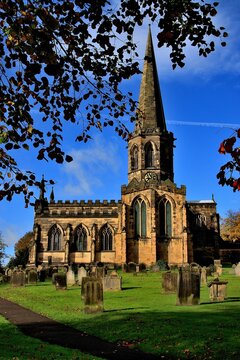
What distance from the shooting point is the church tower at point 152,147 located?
5347 cm

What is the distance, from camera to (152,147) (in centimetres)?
5438

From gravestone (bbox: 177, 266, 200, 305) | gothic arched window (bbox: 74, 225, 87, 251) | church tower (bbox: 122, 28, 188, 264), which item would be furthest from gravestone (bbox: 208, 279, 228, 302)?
gothic arched window (bbox: 74, 225, 87, 251)

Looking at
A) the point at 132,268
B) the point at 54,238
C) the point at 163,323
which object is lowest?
the point at 163,323

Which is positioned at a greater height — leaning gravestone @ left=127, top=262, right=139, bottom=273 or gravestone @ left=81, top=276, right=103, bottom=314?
leaning gravestone @ left=127, top=262, right=139, bottom=273

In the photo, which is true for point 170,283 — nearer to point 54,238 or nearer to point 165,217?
point 165,217

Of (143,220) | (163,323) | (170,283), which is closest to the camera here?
(163,323)

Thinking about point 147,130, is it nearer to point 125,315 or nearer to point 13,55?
point 125,315

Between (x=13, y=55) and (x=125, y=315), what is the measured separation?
30.6 feet

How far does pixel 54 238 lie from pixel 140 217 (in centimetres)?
1167

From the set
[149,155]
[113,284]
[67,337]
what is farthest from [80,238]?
[67,337]

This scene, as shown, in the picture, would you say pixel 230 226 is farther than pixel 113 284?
Yes

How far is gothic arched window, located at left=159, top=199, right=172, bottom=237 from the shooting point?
156 feet

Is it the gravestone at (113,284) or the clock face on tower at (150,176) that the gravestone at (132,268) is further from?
the gravestone at (113,284)

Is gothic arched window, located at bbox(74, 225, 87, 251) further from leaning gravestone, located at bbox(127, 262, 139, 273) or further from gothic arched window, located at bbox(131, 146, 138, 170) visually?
leaning gravestone, located at bbox(127, 262, 139, 273)
